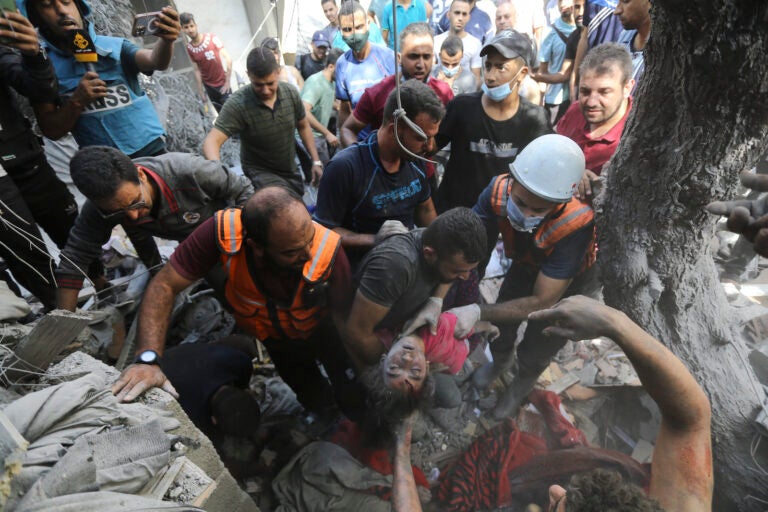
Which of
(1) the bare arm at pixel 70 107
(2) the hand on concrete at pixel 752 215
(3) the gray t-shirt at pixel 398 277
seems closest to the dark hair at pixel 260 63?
(1) the bare arm at pixel 70 107

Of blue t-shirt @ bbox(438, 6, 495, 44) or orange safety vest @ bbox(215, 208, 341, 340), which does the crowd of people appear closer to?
orange safety vest @ bbox(215, 208, 341, 340)

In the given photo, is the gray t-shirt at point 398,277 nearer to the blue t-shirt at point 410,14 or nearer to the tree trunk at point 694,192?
the tree trunk at point 694,192

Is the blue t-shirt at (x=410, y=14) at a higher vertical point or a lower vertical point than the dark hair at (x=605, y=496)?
higher

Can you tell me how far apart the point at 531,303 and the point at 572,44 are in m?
3.92

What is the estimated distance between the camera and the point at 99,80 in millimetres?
3020

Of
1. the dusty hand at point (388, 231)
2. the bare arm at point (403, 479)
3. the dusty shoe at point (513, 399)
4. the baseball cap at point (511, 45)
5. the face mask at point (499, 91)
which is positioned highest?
the baseball cap at point (511, 45)

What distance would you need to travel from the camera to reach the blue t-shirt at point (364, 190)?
2.93 meters

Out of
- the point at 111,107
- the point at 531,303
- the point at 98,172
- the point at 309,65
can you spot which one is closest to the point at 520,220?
the point at 531,303

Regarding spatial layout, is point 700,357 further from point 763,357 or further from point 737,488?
point 763,357

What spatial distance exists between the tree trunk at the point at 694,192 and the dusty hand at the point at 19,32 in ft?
11.6

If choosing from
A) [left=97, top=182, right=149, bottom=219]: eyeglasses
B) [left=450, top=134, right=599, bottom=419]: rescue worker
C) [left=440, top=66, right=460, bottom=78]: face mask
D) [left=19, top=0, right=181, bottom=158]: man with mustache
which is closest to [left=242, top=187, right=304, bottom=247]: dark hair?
[left=97, top=182, right=149, bottom=219]: eyeglasses

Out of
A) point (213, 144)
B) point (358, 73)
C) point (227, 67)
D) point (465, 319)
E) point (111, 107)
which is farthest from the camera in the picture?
point (227, 67)

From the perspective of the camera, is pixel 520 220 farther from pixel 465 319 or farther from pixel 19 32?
pixel 19 32

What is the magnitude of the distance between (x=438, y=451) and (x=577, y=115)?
3.02m
